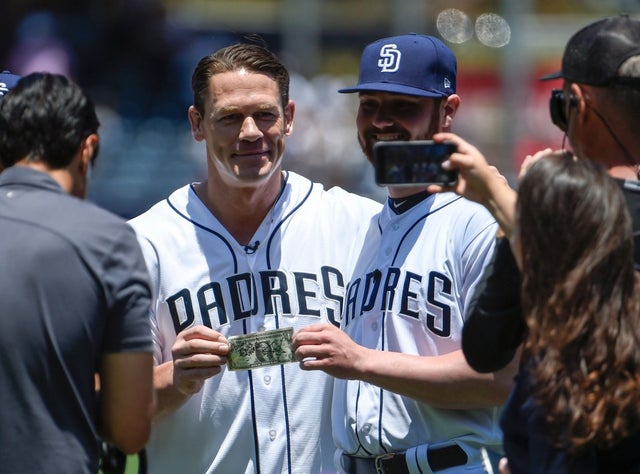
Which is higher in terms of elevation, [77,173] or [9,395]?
[77,173]

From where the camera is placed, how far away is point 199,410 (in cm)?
390

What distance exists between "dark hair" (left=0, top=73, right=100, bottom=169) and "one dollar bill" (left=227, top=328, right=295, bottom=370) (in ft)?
2.76

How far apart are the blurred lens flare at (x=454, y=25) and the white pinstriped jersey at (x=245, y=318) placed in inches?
327

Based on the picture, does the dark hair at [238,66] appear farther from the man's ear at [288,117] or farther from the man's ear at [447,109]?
the man's ear at [447,109]

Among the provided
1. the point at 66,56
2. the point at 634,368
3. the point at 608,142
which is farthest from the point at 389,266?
the point at 66,56

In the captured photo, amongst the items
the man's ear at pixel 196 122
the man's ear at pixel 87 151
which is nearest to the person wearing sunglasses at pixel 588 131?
the man's ear at pixel 87 151

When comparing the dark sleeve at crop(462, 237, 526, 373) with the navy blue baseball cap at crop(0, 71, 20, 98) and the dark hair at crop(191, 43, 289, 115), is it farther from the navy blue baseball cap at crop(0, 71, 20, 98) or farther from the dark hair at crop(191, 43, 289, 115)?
the navy blue baseball cap at crop(0, 71, 20, 98)

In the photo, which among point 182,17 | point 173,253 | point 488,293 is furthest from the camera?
point 182,17

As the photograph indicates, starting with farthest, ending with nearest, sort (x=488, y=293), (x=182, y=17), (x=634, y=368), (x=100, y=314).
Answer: (x=182, y=17) → (x=100, y=314) → (x=488, y=293) → (x=634, y=368)

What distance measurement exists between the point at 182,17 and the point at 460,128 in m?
3.29

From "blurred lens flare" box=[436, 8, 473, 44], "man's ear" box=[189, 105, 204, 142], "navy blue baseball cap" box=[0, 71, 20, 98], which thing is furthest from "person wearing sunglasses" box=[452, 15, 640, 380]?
"blurred lens flare" box=[436, 8, 473, 44]

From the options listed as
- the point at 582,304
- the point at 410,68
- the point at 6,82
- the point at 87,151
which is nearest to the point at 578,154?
the point at 582,304

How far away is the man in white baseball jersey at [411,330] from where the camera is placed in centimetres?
347

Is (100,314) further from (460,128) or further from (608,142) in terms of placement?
(460,128)
